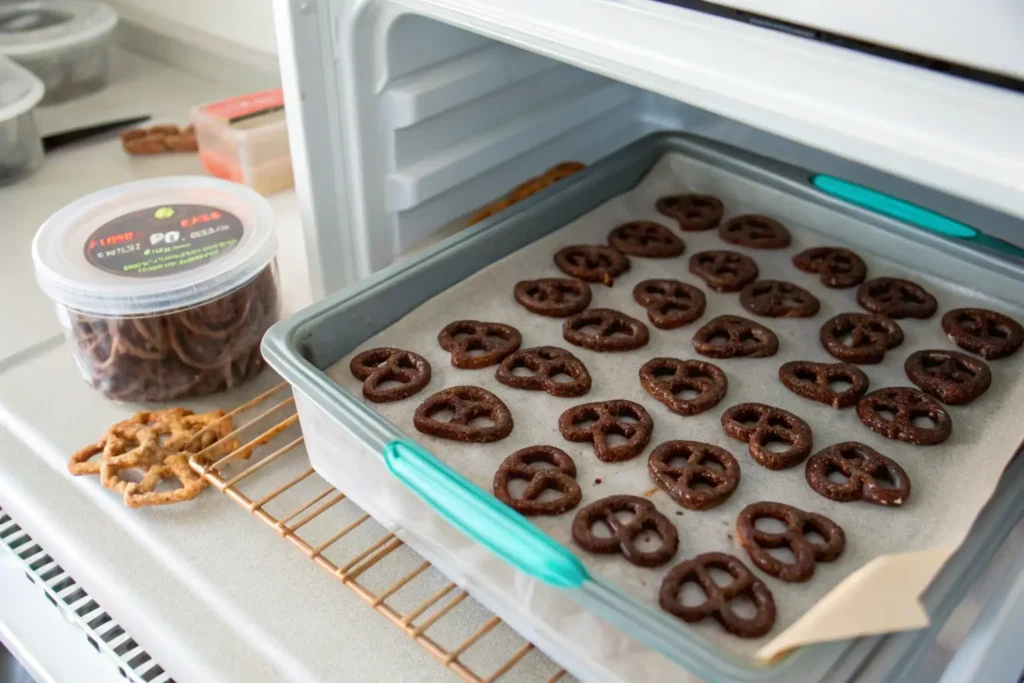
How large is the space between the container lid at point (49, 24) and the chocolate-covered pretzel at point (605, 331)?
119 cm

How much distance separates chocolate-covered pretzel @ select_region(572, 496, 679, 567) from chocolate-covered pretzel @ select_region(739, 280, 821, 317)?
1.13 ft

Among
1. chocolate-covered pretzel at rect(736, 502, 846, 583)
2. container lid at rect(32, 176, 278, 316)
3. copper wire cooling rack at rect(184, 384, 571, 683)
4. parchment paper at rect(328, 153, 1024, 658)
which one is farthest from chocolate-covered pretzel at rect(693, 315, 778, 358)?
container lid at rect(32, 176, 278, 316)

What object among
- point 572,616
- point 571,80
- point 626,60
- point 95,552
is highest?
point 626,60

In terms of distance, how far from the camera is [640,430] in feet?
2.87

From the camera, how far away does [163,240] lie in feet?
3.33

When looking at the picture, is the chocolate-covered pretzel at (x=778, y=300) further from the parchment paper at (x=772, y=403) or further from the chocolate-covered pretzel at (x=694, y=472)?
the chocolate-covered pretzel at (x=694, y=472)

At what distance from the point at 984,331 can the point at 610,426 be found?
1.46ft

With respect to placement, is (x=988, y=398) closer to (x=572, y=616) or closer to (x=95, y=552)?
(x=572, y=616)

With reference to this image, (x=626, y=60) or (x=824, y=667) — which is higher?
(x=626, y=60)

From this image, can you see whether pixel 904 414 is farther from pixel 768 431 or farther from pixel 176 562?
pixel 176 562

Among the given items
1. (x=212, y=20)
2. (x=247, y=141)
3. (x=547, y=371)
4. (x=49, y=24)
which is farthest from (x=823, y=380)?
(x=49, y=24)

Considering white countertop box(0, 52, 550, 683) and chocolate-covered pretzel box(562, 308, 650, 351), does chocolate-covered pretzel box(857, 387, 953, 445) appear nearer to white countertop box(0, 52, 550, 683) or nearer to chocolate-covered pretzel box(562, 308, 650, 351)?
chocolate-covered pretzel box(562, 308, 650, 351)

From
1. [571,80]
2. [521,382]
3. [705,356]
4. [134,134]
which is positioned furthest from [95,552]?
[134,134]

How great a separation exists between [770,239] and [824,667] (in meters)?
0.65
